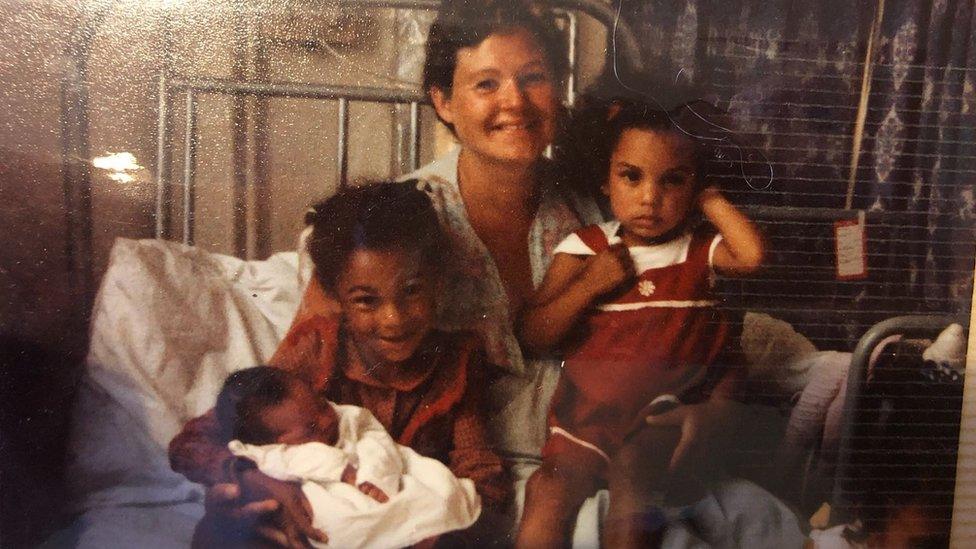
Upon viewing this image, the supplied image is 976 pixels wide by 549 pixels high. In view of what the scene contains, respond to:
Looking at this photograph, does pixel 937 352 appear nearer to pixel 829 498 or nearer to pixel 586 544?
pixel 829 498

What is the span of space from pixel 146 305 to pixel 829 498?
955 mm

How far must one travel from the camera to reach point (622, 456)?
103 cm

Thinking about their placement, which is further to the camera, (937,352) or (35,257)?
(937,352)

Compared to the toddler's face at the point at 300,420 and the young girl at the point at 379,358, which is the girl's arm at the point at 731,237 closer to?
the young girl at the point at 379,358

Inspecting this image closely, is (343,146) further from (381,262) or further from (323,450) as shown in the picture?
(323,450)

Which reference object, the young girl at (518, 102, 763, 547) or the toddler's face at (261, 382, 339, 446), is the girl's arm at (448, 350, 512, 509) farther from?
the toddler's face at (261, 382, 339, 446)

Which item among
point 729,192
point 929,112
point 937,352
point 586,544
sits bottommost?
point 586,544

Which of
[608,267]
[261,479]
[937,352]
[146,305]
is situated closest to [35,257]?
[146,305]

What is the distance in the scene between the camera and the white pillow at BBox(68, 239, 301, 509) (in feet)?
3.14

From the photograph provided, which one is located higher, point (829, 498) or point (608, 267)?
point (608, 267)

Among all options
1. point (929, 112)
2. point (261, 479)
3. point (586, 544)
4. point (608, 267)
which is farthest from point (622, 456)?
point (929, 112)

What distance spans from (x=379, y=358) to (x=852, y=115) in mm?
703

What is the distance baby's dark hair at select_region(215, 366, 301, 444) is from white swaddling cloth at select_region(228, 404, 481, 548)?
16mm

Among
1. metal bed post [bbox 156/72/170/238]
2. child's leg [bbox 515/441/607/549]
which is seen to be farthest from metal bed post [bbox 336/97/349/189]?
child's leg [bbox 515/441/607/549]
